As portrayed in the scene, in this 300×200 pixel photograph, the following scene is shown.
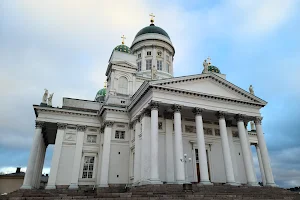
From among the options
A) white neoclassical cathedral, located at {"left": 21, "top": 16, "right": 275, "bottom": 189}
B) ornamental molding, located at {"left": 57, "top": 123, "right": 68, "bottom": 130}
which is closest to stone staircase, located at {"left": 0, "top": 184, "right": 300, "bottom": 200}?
white neoclassical cathedral, located at {"left": 21, "top": 16, "right": 275, "bottom": 189}

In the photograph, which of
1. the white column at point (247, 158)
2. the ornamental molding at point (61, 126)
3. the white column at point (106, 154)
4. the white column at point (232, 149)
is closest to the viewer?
the white column at point (247, 158)

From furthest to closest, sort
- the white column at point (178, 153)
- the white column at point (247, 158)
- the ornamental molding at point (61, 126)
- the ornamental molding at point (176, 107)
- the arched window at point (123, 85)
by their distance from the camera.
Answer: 1. the arched window at point (123, 85)
2. the ornamental molding at point (61, 126)
3. the white column at point (247, 158)
4. the ornamental molding at point (176, 107)
5. the white column at point (178, 153)

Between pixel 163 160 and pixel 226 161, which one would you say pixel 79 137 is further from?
pixel 226 161

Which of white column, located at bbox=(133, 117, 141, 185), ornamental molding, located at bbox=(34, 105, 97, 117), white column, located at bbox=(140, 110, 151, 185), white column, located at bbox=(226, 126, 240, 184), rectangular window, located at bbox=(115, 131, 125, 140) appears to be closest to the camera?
white column, located at bbox=(140, 110, 151, 185)

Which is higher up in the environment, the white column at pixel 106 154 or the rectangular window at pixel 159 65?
the rectangular window at pixel 159 65

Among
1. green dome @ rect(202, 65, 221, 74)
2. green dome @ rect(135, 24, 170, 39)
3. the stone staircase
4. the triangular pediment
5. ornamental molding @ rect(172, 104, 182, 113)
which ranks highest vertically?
green dome @ rect(135, 24, 170, 39)

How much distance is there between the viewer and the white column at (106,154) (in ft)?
69.2

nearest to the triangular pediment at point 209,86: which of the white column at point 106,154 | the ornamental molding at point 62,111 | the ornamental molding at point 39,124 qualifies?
the white column at point 106,154

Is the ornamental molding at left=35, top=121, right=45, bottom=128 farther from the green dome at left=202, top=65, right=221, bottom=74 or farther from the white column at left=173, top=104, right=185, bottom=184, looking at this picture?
the green dome at left=202, top=65, right=221, bottom=74

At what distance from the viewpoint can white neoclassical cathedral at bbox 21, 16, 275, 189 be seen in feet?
62.4

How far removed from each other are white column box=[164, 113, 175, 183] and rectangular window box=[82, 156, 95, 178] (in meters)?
8.62

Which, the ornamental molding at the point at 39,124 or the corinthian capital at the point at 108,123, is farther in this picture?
the corinthian capital at the point at 108,123

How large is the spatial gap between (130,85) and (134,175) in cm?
1129

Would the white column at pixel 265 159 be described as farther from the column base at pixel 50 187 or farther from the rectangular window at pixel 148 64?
the column base at pixel 50 187
